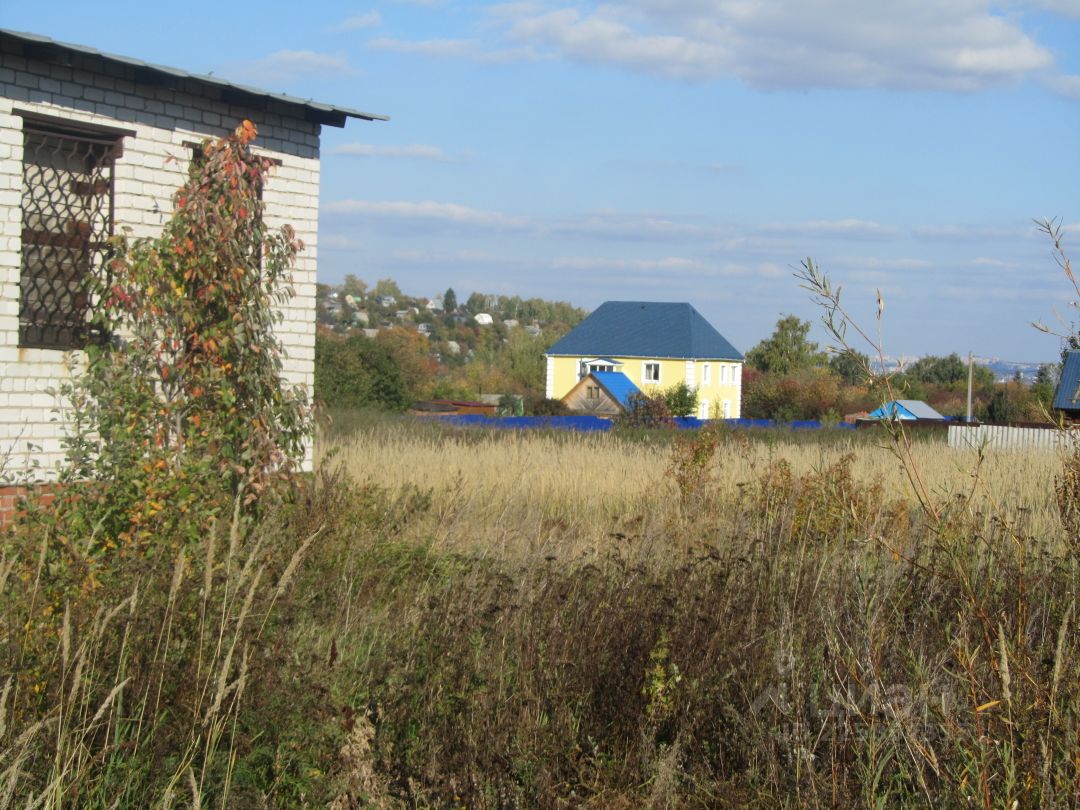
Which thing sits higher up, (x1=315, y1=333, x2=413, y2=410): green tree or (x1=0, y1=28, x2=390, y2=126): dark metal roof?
(x1=0, y1=28, x2=390, y2=126): dark metal roof

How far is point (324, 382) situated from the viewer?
34000mm

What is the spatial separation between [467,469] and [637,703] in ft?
28.6

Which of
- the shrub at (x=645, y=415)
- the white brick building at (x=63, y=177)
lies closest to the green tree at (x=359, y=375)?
the shrub at (x=645, y=415)

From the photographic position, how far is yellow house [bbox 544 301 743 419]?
6769 cm

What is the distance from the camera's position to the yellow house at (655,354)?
67.7 metres

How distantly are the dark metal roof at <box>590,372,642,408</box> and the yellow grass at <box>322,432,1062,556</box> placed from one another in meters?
41.4

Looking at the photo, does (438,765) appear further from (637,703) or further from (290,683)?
(637,703)

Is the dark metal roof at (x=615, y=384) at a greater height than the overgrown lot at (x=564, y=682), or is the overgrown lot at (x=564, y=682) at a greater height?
the dark metal roof at (x=615, y=384)

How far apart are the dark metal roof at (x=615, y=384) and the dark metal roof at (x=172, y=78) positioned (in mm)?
46233

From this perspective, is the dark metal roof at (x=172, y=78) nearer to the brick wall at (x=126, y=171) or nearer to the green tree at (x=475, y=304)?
the brick wall at (x=126, y=171)

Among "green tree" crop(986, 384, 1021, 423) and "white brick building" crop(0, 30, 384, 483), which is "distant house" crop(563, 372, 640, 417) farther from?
"white brick building" crop(0, 30, 384, 483)

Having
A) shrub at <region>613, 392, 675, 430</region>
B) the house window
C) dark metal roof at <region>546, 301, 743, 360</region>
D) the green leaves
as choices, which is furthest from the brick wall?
dark metal roof at <region>546, 301, 743, 360</region>

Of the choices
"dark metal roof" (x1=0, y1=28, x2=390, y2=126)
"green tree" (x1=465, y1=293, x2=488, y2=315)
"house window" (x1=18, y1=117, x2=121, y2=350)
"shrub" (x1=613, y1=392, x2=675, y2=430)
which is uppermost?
"green tree" (x1=465, y1=293, x2=488, y2=315)

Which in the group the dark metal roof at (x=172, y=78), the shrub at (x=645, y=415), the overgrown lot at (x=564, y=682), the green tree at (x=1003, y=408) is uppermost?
the dark metal roof at (x=172, y=78)
